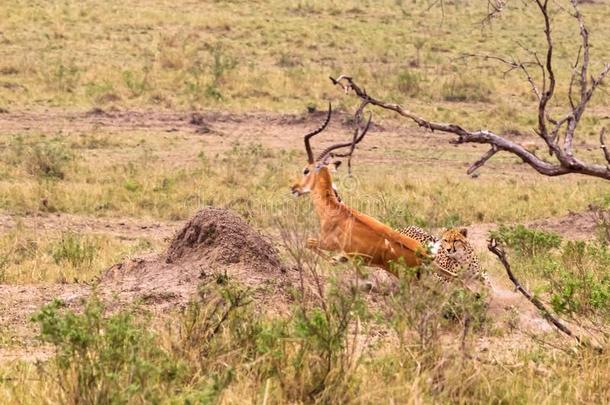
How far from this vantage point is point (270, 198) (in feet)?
43.0

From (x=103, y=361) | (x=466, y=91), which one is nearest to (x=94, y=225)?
(x=103, y=361)

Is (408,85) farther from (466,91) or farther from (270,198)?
(270,198)

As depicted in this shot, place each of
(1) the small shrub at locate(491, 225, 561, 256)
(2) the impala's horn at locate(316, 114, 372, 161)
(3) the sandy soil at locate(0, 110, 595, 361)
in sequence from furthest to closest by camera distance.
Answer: (1) the small shrub at locate(491, 225, 561, 256) < (3) the sandy soil at locate(0, 110, 595, 361) < (2) the impala's horn at locate(316, 114, 372, 161)

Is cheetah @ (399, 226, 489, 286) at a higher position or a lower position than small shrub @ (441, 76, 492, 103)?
higher

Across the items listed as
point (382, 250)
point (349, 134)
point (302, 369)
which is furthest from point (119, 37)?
point (302, 369)

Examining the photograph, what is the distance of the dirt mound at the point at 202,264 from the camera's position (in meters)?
7.41

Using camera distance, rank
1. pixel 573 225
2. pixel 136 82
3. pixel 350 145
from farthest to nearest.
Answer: pixel 136 82 → pixel 573 225 → pixel 350 145

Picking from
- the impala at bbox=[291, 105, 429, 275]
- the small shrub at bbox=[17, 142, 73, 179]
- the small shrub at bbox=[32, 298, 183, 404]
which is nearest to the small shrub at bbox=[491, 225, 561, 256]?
the impala at bbox=[291, 105, 429, 275]

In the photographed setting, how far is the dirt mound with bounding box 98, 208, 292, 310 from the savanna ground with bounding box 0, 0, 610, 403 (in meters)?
0.19

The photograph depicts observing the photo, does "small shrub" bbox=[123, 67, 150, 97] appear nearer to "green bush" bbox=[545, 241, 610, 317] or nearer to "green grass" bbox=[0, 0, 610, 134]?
"green grass" bbox=[0, 0, 610, 134]

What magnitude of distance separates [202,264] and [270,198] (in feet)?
17.3

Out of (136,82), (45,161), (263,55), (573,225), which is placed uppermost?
(573,225)

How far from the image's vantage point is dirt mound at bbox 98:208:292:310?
741cm

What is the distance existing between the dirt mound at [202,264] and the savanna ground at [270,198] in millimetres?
187
